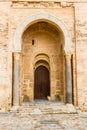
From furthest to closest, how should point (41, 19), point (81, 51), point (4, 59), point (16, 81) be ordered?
1. point (41, 19)
2. point (81, 51)
3. point (16, 81)
4. point (4, 59)

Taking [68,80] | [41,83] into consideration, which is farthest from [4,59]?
[41,83]

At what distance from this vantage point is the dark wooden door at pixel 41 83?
14.6 meters

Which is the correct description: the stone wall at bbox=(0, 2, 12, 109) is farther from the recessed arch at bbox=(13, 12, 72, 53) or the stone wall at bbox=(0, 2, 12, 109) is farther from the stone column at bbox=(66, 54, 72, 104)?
the stone column at bbox=(66, 54, 72, 104)

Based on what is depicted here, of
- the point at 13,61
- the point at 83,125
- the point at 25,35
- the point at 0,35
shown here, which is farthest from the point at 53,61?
the point at 83,125

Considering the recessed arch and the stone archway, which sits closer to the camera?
the stone archway

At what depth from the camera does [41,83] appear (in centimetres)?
1465

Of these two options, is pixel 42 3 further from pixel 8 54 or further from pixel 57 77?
pixel 57 77

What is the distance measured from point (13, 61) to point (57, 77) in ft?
11.3

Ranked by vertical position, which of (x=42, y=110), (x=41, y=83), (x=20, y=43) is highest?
(x=20, y=43)

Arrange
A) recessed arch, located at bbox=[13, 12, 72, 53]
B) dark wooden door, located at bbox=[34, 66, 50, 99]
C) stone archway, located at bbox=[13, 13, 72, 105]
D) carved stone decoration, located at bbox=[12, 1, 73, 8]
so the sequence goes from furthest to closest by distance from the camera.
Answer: dark wooden door, located at bbox=[34, 66, 50, 99] → carved stone decoration, located at bbox=[12, 1, 73, 8] → recessed arch, located at bbox=[13, 12, 72, 53] → stone archway, located at bbox=[13, 13, 72, 105]

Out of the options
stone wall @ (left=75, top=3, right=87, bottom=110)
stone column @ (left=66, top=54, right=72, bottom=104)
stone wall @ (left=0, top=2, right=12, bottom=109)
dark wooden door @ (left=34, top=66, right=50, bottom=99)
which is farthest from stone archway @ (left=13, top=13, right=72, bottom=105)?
dark wooden door @ (left=34, top=66, right=50, bottom=99)

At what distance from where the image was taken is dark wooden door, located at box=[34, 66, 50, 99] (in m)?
14.6

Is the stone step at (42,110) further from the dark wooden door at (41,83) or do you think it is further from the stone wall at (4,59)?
the dark wooden door at (41,83)

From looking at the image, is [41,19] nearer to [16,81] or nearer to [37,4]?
[37,4]
